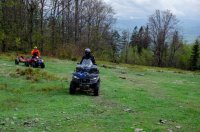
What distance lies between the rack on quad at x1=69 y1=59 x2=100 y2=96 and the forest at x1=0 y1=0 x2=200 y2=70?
8213 mm

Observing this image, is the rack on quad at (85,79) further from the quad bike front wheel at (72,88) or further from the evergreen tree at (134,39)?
the evergreen tree at (134,39)

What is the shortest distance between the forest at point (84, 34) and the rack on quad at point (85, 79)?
821cm

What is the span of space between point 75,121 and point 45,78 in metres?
10.8

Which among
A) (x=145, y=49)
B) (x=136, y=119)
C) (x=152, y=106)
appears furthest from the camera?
(x=145, y=49)

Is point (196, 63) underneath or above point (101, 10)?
underneath

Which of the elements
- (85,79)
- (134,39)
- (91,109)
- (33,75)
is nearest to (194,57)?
(134,39)

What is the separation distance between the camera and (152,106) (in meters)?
15.0

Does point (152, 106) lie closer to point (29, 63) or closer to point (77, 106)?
point (77, 106)

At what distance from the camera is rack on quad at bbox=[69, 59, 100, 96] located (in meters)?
16.9

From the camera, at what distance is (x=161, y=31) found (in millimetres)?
86375

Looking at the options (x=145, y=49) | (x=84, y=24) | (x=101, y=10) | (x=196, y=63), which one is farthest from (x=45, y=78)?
(x=145, y=49)

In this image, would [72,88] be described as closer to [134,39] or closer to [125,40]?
[125,40]

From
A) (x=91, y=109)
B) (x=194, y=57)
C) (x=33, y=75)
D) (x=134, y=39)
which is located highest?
(x=134, y=39)

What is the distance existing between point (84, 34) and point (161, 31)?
21802mm
